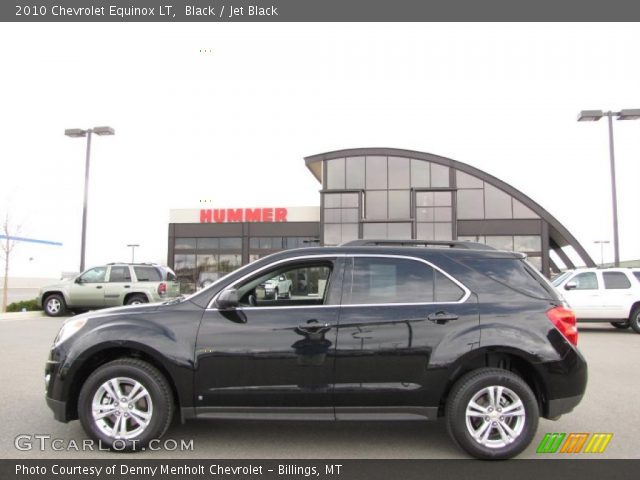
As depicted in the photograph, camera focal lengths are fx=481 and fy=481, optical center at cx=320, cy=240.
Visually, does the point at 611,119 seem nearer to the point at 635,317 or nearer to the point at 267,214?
the point at 635,317

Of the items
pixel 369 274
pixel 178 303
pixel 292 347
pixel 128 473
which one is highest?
pixel 369 274

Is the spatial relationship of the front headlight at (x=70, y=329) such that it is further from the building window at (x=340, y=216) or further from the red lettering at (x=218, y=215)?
the red lettering at (x=218, y=215)

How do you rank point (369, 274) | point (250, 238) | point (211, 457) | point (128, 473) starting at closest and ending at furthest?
point (128, 473) → point (211, 457) → point (369, 274) → point (250, 238)

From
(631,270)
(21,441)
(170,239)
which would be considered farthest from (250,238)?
(21,441)

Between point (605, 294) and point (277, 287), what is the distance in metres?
12.1

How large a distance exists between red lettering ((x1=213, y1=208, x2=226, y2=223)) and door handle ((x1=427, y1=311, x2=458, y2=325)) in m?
37.3

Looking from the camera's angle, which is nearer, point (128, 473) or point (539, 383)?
point (128, 473)

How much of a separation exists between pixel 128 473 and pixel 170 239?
38.9m

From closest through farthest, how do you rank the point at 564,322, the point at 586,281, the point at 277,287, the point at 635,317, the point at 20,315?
the point at 564,322, the point at 277,287, the point at 635,317, the point at 586,281, the point at 20,315

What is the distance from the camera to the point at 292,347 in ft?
13.6

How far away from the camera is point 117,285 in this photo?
16.5 m

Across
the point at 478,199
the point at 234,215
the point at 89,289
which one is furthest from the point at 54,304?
the point at 478,199

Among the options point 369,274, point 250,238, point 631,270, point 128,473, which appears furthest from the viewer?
point 250,238

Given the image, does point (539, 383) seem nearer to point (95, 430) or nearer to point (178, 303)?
point (178, 303)
